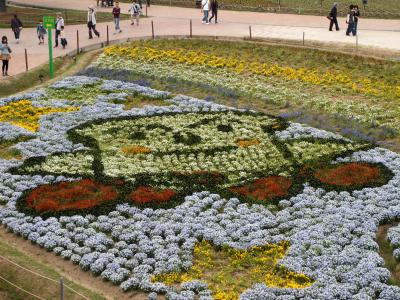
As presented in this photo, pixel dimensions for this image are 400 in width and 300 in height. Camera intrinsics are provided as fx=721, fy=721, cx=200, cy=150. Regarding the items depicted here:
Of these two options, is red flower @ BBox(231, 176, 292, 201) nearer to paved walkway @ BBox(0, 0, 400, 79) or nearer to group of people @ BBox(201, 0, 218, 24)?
paved walkway @ BBox(0, 0, 400, 79)

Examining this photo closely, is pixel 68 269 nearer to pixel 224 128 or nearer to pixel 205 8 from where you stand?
pixel 224 128

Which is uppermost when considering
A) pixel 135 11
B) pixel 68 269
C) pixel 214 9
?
pixel 214 9

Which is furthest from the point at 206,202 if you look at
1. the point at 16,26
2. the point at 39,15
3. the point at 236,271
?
the point at 39,15

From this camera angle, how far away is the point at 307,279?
18.1 meters

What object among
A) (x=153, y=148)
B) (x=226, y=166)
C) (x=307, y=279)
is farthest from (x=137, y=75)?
(x=307, y=279)

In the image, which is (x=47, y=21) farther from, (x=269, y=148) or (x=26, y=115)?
(x=269, y=148)

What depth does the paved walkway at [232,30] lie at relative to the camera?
41812 millimetres

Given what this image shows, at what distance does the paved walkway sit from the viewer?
41812 mm

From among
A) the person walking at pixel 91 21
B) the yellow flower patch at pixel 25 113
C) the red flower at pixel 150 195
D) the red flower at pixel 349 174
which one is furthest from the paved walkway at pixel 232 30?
the red flower at pixel 150 195

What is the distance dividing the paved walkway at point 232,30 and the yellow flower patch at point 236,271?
21767 millimetres

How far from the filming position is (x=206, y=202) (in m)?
22.2

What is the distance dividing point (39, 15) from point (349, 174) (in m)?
36.8

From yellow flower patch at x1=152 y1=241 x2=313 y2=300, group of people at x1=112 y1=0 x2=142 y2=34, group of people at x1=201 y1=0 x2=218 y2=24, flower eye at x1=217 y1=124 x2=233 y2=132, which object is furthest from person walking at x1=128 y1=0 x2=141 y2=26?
yellow flower patch at x1=152 y1=241 x2=313 y2=300

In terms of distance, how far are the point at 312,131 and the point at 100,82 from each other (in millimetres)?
12376
